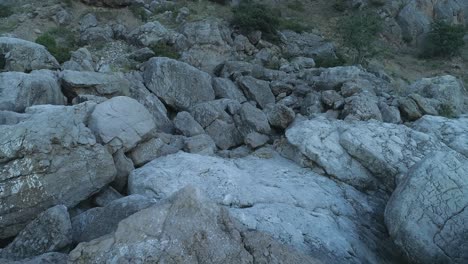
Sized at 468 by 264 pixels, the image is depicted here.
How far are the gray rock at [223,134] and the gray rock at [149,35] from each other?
695 centimetres

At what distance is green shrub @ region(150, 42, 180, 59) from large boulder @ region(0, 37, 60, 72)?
4.31m

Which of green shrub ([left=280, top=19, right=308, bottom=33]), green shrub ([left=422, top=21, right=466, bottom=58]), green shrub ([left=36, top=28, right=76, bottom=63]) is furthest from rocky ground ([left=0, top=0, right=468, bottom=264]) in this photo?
green shrub ([left=422, top=21, right=466, bottom=58])

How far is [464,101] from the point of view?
48.6 ft

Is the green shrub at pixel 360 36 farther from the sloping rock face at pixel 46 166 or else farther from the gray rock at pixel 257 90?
the sloping rock face at pixel 46 166

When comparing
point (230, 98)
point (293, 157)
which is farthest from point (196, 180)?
point (230, 98)

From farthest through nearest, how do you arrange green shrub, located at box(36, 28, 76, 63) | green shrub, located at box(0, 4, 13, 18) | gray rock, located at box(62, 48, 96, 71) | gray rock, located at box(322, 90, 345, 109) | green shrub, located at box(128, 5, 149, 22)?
1. green shrub, located at box(128, 5, 149, 22)
2. green shrub, located at box(0, 4, 13, 18)
3. green shrub, located at box(36, 28, 76, 63)
4. gray rock, located at box(62, 48, 96, 71)
5. gray rock, located at box(322, 90, 345, 109)

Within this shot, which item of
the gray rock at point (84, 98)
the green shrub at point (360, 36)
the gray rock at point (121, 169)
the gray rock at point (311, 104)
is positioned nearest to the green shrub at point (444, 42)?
the green shrub at point (360, 36)

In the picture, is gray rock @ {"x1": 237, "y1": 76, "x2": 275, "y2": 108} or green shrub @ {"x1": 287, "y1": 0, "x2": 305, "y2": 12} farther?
green shrub @ {"x1": 287, "y1": 0, "x2": 305, "y2": 12}

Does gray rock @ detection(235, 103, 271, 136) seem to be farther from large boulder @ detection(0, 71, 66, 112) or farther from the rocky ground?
large boulder @ detection(0, 71, 66, 112)

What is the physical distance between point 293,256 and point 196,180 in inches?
145

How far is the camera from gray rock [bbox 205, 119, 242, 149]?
11620mm

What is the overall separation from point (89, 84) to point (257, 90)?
564 centimetres

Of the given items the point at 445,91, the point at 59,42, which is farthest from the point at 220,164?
the point at 59,42

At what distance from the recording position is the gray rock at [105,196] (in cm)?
797
